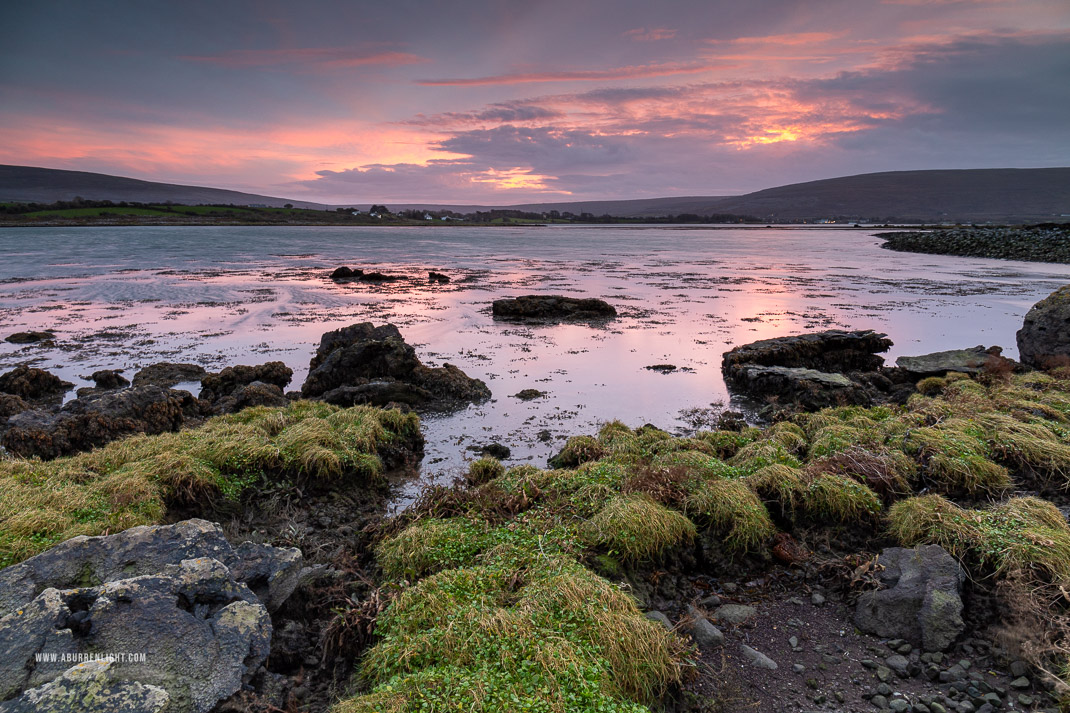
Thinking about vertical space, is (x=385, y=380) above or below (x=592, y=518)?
above

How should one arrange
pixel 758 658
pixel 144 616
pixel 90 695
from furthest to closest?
pixel 758 658, pixel 144 616, pixel 90 695

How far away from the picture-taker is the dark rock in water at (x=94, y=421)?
977 cm

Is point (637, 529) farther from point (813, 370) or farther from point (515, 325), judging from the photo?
point (515, 325)

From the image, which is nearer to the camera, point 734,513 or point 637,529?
point 637,529

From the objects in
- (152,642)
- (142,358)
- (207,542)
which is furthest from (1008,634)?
(142,358)

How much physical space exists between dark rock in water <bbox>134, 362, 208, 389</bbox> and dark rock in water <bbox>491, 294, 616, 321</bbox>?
1373 centimetres

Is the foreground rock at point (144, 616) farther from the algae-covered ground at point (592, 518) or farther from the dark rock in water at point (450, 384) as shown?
the dark rock in water at point (450, 384)

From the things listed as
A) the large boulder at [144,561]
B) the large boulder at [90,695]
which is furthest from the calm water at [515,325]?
the large boulder at [90,695]

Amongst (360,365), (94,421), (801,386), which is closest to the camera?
(94,421)

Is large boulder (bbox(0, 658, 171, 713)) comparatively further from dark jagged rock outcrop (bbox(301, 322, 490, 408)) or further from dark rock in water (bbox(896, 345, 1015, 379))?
dark rock in water (bbox(896, 345, 1015, 379))

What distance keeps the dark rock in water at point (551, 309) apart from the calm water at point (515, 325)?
1.40m

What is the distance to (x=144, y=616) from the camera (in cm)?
459

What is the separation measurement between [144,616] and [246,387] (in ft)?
31.7

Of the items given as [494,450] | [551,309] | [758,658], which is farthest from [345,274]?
[758,658]
